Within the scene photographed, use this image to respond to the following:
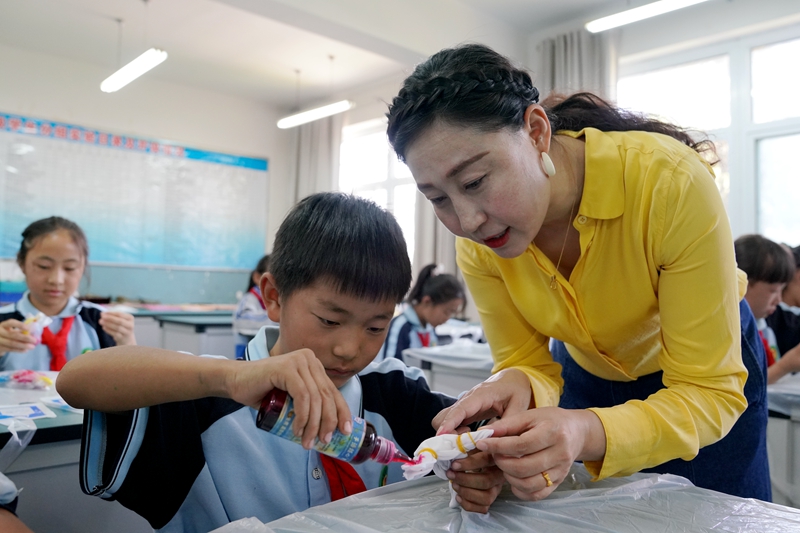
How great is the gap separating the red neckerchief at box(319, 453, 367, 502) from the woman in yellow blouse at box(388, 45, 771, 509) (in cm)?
18

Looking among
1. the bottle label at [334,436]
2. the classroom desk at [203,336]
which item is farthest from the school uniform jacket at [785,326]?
the classroom desk at [203,336]

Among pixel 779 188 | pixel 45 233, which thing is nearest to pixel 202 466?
pixel 45 233

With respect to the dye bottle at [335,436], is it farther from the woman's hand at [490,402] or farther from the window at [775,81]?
the window at [775,81]

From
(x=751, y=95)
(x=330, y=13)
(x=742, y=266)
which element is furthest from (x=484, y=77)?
(x=751, y=95)

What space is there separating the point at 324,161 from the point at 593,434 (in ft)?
23.3

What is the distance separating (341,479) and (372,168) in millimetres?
6899

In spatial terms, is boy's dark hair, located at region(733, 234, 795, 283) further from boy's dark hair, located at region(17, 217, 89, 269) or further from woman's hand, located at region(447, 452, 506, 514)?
boy's dark hair, located at region(17, 217, 89, 269)

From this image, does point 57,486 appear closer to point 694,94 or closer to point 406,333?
point 406,333

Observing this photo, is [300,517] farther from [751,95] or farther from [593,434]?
[751,95]

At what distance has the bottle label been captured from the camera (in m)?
0.71

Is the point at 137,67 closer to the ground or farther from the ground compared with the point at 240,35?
closer to the ground

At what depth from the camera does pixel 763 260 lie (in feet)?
7.33

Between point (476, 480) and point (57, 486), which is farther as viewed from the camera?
point (57, 486)

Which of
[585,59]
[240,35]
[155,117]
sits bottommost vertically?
[155,117]
